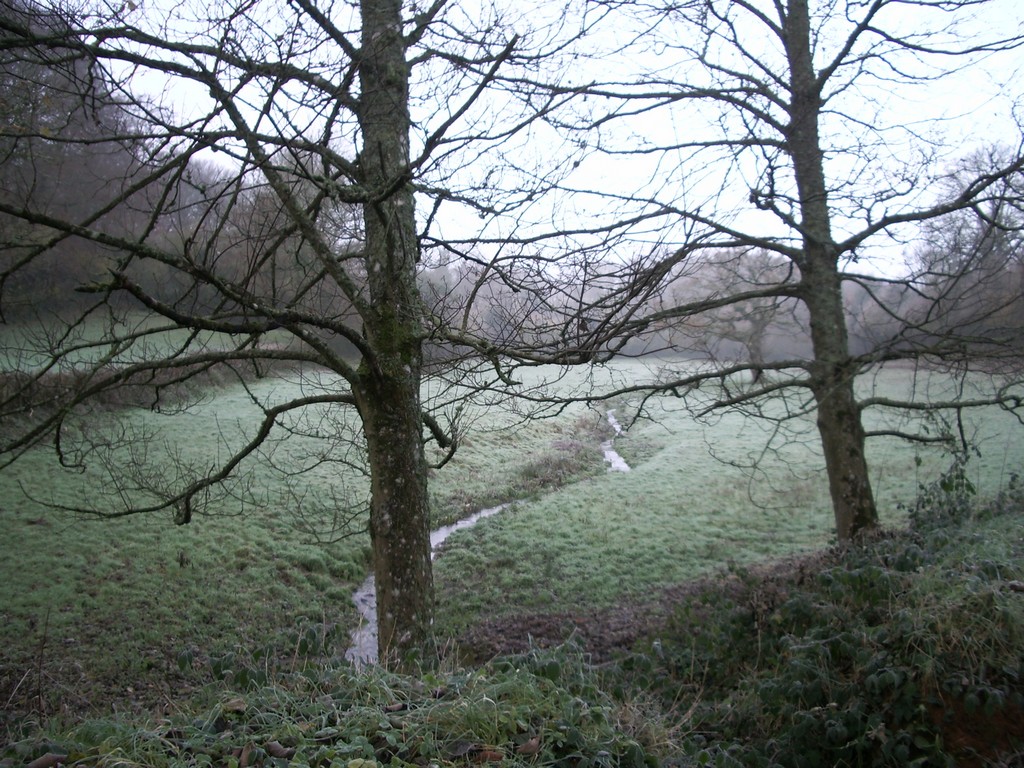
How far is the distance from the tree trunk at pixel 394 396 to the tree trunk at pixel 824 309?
5.09 metres

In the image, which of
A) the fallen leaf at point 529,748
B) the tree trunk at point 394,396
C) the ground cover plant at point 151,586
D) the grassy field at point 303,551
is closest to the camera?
the fallen leaf at point 529,748

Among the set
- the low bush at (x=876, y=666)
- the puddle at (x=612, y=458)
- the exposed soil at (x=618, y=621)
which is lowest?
the exposed soil at (x=618, y=621)

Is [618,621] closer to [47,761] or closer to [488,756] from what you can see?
[488,756]

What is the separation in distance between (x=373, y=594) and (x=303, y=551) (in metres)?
1.62

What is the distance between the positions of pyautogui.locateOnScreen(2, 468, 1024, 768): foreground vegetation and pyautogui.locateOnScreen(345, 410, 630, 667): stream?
1.04m

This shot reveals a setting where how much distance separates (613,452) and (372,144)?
17048 millimetres

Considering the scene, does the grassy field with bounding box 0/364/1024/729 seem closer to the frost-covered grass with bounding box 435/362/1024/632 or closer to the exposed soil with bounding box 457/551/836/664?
the frost-covered grass with bounding box 435/362/1024/632

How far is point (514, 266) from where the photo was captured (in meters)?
5.25

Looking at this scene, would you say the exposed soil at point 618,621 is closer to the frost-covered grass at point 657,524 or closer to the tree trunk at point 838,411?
the frost-covered grass at point 657,524

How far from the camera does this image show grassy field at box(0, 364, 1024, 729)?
7.41 m

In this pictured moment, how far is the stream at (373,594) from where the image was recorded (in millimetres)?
7483

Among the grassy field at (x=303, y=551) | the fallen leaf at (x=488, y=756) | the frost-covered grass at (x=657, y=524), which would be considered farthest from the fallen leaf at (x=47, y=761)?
the frost-covered grass at (x=657, y=524)

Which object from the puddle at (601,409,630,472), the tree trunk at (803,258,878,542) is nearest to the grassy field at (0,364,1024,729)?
the tree trunk at (803,258,878,542)

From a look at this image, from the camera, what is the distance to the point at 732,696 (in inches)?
214
